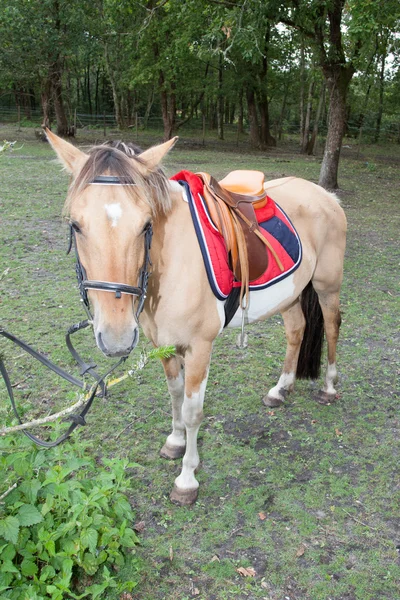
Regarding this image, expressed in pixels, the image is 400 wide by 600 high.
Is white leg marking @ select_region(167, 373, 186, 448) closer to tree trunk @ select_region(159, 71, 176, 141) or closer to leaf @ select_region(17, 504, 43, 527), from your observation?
leaf @ select_region(17, 504, 43, 527)

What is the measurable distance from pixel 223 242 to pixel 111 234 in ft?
3.00

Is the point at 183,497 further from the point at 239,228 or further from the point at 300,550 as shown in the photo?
the point at 239,228

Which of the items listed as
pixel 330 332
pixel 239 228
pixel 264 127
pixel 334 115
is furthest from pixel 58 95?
pixel 239 228

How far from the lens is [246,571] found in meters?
2.34

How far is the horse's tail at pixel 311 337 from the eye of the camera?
3795mm

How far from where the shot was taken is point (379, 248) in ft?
25.9

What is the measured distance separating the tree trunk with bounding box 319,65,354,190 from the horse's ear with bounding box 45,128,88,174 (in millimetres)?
11148

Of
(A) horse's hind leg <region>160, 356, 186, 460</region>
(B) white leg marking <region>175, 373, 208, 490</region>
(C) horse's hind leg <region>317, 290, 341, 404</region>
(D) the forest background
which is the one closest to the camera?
(B) white leg marking <region>175, 373, 208, 490</region>

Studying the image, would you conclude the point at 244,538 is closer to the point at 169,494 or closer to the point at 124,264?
the point at 169,494

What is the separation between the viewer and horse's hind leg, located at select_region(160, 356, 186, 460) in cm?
294

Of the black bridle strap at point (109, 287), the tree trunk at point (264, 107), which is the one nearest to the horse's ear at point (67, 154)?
the black bridle strap at point (109, 287)

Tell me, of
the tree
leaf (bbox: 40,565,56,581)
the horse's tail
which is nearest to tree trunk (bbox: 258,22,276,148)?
the tree

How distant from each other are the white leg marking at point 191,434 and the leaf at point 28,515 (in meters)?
0.99

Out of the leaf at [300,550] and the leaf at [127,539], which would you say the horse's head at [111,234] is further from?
the leaf at [300,550]
